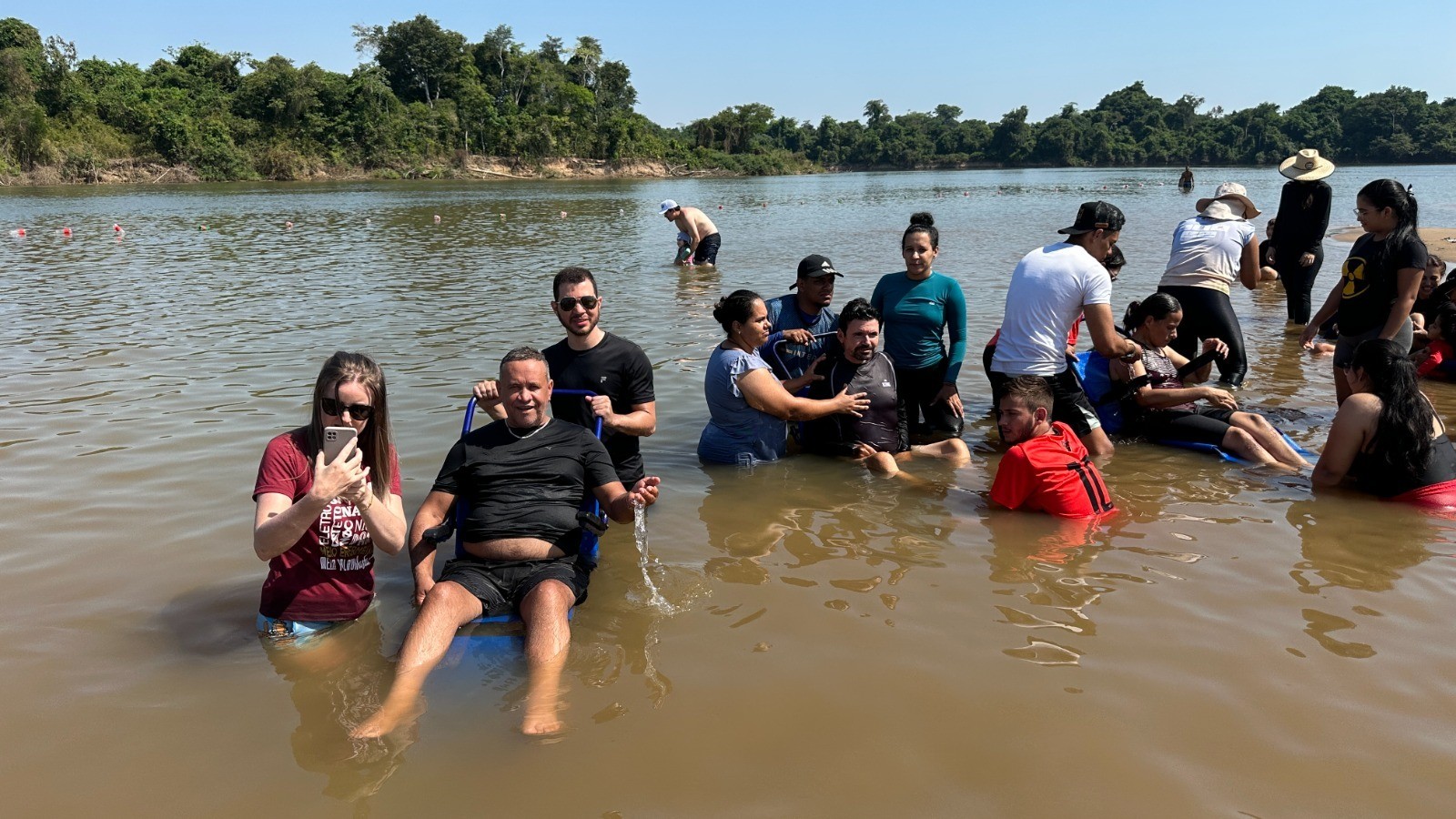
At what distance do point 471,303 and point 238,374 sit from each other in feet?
15.8

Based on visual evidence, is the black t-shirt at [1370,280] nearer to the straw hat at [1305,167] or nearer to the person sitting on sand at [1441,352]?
the person sitting on sand at [1441,352]

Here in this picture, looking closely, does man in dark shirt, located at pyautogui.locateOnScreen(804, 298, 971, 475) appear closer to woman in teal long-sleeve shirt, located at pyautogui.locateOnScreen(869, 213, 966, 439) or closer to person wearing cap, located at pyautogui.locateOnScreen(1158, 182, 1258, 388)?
woman in teal long-sleeve shirt, located at pyautogui.locateOnScreen(869, 213, 966, 439)

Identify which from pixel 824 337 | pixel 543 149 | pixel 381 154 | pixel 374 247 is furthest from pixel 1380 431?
pixel 543 149

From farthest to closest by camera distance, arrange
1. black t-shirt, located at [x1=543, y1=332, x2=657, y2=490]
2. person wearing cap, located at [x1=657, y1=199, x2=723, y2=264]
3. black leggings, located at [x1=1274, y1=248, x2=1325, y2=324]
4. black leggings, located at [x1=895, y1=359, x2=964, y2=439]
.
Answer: person wearing cap, located at [x1=657, y1=199, x2=723, y2=264], black leggings, located at [x1=1274, y1=248, x2=1325, y2=324], black leggings, located at [x1=895, y1=359, x2=964, y2=439], black t-shirt, located at [x1=543, y1=332, x2=657, y2=490]

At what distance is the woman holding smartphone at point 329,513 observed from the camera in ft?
11.6

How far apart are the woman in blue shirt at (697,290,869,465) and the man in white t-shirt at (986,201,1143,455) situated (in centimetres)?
117

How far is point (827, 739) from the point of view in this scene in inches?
131

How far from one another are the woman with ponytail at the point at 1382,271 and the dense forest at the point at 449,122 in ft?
229

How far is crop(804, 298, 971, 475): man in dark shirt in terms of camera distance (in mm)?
6230

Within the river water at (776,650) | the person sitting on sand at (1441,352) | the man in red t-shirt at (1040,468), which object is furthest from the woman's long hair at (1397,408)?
the person sitting on sand at (1441,352)

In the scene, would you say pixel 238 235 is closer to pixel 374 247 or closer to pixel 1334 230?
pixel 374 247

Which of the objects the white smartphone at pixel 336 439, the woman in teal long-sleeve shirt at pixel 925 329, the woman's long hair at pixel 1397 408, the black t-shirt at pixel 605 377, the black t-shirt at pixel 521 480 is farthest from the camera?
the woman in teal long-sleeve shirt at pixel 925 329

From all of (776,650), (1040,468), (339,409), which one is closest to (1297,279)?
(1040,468)

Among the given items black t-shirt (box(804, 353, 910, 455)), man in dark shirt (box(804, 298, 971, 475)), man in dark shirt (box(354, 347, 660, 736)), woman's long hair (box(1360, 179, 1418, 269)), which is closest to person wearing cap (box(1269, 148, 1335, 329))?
woman's long hair (box(1360, 179, 1418, 269))
